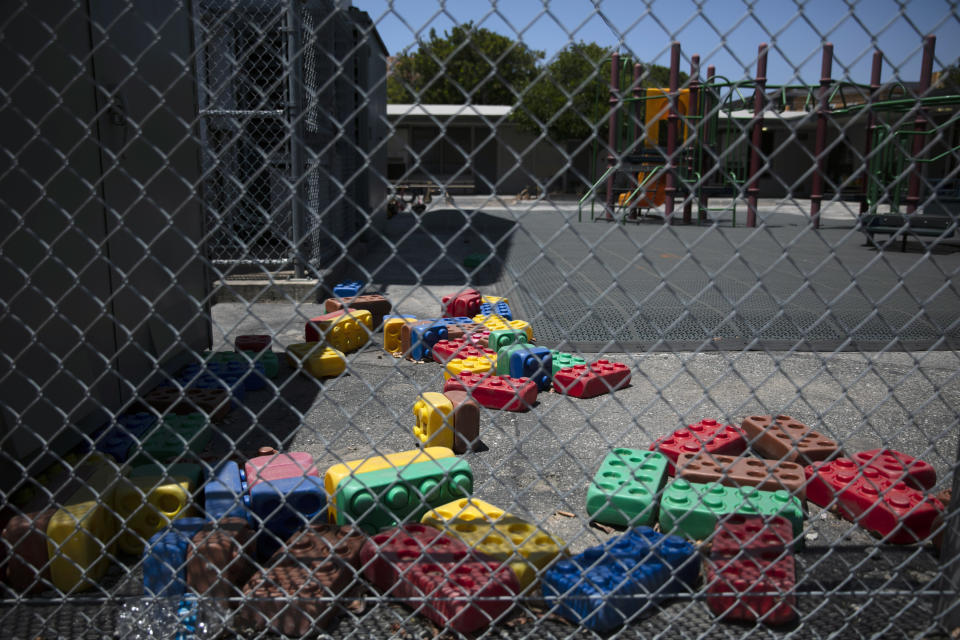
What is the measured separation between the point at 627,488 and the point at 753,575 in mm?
632

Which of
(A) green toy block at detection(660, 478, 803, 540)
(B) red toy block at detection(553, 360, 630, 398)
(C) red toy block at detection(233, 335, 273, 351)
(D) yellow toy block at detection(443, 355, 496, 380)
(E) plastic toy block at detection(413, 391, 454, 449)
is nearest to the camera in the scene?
(A) green toy block at detection(660, 478, 803, 540)

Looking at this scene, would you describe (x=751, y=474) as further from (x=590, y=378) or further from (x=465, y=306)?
(x=465, y=306)

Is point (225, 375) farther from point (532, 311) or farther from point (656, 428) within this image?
point (532, 311)

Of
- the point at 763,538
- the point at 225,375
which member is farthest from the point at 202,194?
the point at 763,538

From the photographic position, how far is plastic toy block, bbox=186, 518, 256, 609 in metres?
2.02

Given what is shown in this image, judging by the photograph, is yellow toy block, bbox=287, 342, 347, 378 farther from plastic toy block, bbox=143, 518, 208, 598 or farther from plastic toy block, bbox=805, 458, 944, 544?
plastic toy block, bbox=805, 458, 944, 544

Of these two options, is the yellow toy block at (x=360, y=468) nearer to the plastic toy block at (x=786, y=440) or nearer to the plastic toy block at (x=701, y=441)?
the plastic toy block at (x=701, y=441)

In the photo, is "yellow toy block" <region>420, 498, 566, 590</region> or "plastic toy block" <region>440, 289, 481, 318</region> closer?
"yellow toy block" <region>420, 498, 566, 590</region>

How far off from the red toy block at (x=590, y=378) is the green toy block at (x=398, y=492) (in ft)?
4.65

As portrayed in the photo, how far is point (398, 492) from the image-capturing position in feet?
8.01

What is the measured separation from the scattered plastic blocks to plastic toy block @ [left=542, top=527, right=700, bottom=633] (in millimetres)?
88

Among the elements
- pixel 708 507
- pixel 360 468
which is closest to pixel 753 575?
pixel 708 507

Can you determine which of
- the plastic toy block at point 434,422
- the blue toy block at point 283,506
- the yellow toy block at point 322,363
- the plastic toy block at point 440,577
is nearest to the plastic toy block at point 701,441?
the plastic toy block at point 434,422

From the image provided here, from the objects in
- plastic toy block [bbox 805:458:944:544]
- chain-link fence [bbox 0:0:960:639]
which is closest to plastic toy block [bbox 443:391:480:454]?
chain-link fence [bbox 0:0:960:639]
